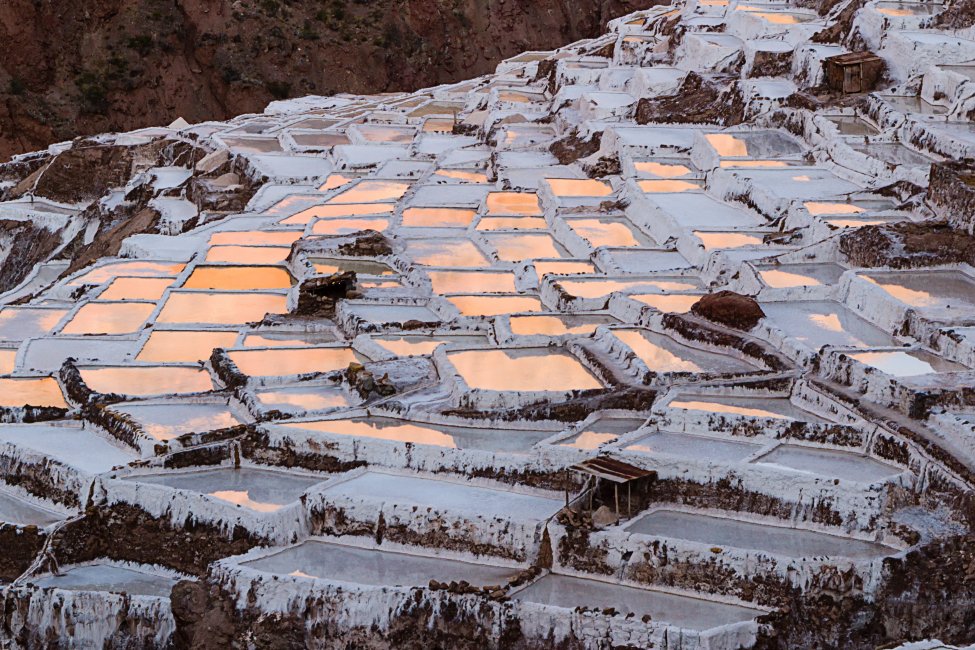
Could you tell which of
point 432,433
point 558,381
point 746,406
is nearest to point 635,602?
point 746,406

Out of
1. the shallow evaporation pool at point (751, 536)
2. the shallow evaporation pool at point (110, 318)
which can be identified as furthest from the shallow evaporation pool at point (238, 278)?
the shallow evaporation pool at point (751, 536)

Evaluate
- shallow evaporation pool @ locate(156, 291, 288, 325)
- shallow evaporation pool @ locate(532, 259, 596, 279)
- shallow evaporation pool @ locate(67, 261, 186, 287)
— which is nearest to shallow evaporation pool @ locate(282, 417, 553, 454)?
shallow evaporation pool @ locate(156, 291, 288, 325)

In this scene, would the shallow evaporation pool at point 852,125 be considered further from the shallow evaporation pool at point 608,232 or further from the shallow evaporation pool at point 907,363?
the shallow evaporation pool at point 907,363

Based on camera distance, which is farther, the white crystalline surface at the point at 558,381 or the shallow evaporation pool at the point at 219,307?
the shallow evaporation pool at the point at 219,307

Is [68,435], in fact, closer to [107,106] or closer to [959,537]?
[959,537]

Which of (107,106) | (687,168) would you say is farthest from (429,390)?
(107,106)

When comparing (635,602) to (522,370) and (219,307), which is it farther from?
(219,307)
